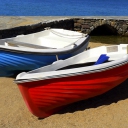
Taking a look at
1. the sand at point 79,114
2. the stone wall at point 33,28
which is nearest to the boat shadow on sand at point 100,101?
the sand at point 79,114

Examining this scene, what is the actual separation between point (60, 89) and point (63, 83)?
11 centimetres

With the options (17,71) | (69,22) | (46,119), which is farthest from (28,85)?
(69,22)

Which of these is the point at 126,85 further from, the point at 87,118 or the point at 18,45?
the point at 18,45

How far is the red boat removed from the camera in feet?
15.3

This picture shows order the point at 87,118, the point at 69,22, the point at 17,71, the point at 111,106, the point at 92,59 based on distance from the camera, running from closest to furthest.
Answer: the point at 87,118 < the point at 111,106 < the point at 92,59 < the point at 17,71 < the point at 69,22

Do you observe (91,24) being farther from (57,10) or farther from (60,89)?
(57,10)

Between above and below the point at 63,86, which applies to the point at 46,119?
below

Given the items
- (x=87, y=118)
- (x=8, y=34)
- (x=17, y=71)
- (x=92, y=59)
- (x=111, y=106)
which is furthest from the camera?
(x=8, y=34)

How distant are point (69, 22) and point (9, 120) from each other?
9077 mm

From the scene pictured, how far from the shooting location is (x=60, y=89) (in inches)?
188

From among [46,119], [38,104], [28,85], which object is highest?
[28,85]

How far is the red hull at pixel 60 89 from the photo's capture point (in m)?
4.68

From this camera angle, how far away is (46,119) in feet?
16.4

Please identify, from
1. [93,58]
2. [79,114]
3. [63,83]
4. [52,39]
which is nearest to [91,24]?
[52,39]
